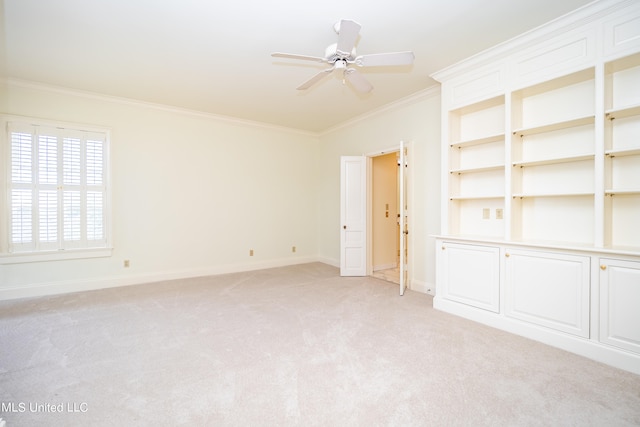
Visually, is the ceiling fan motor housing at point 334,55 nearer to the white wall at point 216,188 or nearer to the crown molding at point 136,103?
the white wall at point 216,188

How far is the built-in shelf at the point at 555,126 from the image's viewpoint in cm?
266

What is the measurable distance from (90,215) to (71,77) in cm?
196

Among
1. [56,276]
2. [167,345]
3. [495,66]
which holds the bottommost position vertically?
[167,345]

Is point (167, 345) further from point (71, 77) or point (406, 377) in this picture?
point (71, 77)

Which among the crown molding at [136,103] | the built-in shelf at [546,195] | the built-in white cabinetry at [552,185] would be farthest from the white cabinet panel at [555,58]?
the crown molding at [136,103]

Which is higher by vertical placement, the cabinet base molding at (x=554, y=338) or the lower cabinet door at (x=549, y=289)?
the lower cabinet door at (x=549, y=289)

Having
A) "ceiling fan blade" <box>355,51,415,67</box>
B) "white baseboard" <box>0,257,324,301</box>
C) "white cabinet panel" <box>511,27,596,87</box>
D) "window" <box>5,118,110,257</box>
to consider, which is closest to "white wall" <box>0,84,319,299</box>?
"white baseboard" <box>0,257,324,301</box>

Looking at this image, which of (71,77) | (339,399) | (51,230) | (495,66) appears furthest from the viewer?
(51,230)

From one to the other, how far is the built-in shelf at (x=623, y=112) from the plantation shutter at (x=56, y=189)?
20.4ft

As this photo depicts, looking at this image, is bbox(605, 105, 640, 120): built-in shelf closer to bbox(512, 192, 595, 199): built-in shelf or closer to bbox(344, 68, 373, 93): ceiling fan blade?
bbox(512, 192, 595, 199): built-in shelf

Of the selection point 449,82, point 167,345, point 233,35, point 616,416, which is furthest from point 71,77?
point 616,416

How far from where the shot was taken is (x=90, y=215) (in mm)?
4406

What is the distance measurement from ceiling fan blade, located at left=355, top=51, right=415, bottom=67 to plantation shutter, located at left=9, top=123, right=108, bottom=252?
428 cm

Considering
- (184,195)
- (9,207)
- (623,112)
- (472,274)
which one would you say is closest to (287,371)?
(472,274)
